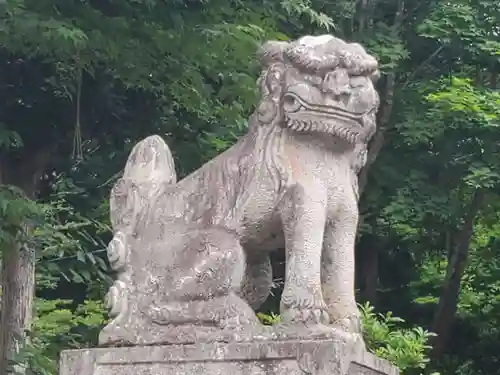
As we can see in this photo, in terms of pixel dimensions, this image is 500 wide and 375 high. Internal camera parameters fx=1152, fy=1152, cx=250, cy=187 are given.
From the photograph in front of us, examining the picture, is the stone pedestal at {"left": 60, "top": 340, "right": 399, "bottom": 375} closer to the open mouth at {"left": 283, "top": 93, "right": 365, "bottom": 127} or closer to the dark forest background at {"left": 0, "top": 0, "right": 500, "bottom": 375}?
the open mouth at {"left": 283, "top": 93, "right": 365, "bottom": 127}

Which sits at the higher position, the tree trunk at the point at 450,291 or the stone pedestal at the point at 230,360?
the tree trunk at the point at 450,291

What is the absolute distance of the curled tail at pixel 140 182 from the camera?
15.2 ft

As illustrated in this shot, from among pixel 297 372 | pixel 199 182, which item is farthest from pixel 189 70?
pixel 297 372

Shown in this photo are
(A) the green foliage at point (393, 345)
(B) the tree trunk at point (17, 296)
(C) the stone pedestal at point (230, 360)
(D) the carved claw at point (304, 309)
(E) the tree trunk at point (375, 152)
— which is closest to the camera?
(C) the stone pedestal at point (230, 360)

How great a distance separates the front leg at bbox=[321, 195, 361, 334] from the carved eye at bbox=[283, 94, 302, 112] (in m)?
0.40

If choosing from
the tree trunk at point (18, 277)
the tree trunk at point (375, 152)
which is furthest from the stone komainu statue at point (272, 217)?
the tree trunk at point (375, 152)

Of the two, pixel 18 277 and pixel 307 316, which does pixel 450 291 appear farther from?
pixel 307 316

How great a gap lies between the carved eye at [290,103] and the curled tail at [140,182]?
2.07 ft

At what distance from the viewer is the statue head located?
4.32 metres

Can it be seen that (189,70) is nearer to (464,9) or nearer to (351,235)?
(351,235)

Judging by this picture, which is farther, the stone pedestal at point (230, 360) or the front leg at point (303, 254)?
the front leg at point (303, 254)

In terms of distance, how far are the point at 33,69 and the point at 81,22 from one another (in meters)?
1.29

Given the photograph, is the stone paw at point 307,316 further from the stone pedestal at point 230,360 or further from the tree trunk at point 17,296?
the tree trunk at point 17,296

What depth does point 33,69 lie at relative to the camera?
8195 mm
